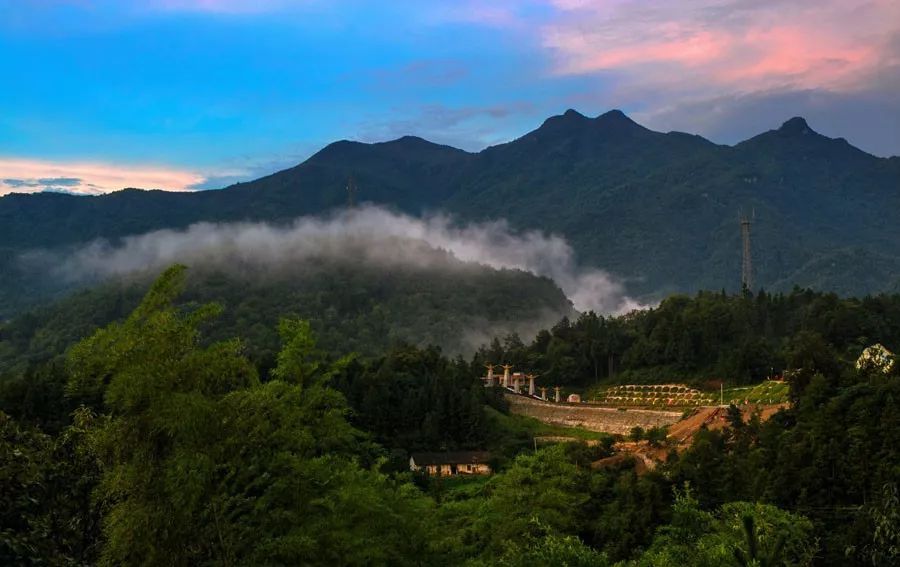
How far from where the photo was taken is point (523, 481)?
61.0 feet

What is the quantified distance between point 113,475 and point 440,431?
38454 millimetres

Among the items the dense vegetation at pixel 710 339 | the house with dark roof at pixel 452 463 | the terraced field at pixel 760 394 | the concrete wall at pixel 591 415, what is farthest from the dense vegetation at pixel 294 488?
the dense vegetation at pixel 710 339

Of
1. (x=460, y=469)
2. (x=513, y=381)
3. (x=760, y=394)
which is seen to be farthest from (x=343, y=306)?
(x=760, y=394)

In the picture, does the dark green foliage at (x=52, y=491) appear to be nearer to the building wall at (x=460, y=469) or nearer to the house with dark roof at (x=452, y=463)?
the house with dark roof at (x=452, y=463)

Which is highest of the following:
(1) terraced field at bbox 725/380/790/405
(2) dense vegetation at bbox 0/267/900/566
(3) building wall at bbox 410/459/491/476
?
(2) dense vegetation at bbox 0/267/900/566

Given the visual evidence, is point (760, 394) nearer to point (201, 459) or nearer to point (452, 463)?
point (452, 463)

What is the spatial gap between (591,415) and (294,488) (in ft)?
129

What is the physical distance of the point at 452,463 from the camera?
4434cm

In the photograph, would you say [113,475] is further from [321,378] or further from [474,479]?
[474,479]

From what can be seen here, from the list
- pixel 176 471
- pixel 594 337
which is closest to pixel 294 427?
pixel 176 471

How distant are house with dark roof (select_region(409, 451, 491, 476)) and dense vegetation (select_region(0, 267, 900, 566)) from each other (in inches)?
747

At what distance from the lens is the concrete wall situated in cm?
4509

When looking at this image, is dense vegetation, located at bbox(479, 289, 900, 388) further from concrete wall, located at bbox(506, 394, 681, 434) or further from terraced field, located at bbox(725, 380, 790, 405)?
concrete wall, located at bbox(506, 394, 681, 434)

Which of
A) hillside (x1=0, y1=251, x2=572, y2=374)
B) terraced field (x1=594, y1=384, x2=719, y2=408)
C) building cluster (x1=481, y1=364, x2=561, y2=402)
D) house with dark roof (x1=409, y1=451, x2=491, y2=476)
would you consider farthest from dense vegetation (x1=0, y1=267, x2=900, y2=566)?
hillside (x1=0, y1=251, x2=572, y2=374)
